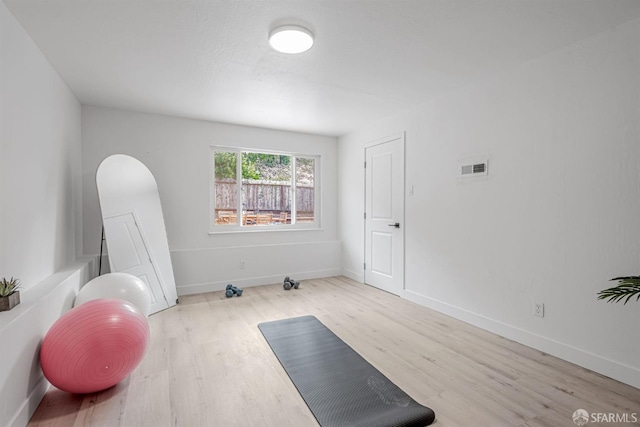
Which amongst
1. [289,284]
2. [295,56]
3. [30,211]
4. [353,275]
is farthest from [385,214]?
[30,211]

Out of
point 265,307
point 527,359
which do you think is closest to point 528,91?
point 527,359

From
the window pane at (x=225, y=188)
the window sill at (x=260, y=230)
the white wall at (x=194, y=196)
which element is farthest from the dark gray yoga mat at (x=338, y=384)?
the window pane at (x=225, y=188)

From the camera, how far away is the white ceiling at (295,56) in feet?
6.44

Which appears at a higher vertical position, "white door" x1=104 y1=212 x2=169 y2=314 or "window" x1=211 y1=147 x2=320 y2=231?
"window" x1=211 y1=147 x2=320 y2=231

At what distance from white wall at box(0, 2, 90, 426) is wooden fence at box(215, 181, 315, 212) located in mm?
1892

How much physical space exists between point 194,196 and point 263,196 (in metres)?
1.02

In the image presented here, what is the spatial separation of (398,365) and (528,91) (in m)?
2.46

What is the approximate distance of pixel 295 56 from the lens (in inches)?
101

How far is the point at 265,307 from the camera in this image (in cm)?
376

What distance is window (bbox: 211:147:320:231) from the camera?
4.69 meters

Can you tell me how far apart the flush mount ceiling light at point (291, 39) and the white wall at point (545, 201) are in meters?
1.83

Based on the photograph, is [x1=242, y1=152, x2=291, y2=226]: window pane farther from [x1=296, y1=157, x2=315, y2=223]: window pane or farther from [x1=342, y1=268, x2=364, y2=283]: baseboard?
[x1=342, y1=268, x2=364, y2=283]: baseboard

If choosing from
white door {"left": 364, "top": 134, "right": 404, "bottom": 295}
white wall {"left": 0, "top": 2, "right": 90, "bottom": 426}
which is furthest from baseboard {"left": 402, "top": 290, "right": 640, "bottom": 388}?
white wall {"left": 0, "top": 2, "right": 90, "bottom": 426}

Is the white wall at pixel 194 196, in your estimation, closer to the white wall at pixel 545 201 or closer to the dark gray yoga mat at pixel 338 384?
the dark gray yoga mat at pixel 338 384
